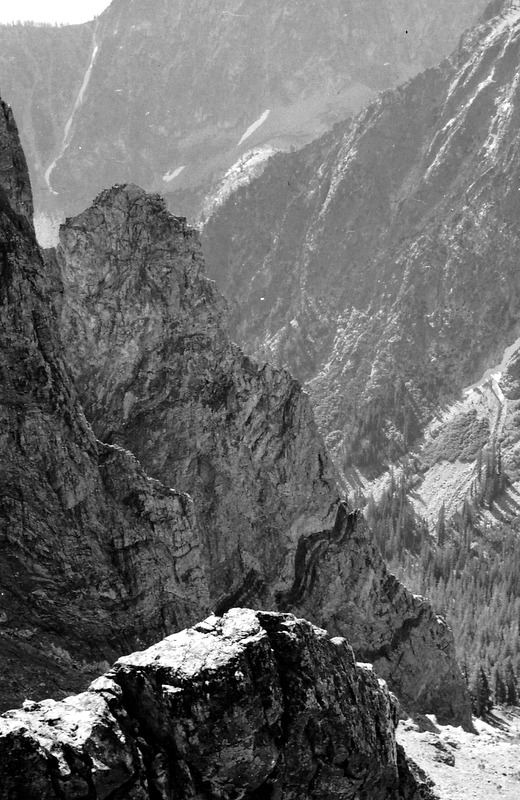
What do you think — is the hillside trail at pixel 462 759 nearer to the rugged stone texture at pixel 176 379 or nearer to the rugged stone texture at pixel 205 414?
the rugged stone texture at pixel 205 414

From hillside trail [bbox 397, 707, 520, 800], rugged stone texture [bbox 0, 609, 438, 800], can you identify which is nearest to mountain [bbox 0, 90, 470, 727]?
→ hillside trail [bbox 397, 707, 520, 800]

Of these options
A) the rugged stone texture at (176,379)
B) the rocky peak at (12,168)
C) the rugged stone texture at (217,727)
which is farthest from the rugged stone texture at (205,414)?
the rugged stone texture at (217,727)

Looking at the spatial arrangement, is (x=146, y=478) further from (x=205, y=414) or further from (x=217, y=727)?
(x=217, y=727)

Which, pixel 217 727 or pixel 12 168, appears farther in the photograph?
pixel 12 168

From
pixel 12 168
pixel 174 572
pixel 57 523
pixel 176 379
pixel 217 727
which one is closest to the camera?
pixel 217 727

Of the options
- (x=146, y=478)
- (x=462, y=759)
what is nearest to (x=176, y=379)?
(x=146, y=478)

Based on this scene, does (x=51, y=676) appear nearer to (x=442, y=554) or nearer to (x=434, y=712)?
(x=434, y=712)

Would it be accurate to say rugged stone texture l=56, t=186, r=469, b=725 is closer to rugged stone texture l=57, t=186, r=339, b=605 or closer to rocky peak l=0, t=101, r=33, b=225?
rugged stone texture l=57, t=186, r=339, b=605

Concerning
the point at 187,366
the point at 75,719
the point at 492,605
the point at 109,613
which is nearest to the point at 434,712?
the point at 187,366
